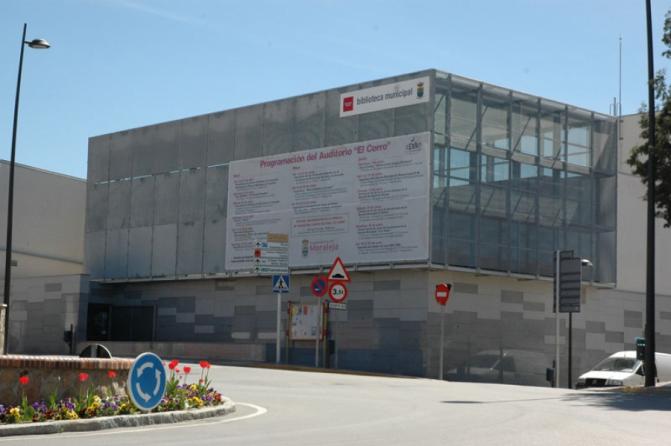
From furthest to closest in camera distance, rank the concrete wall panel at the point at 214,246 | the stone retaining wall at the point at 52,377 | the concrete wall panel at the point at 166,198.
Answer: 1. the concrete wall panel at the point at 166,198
2. the concrete wall panel at the point at 214,246
3. the stone retaining wall at the point at 52,377

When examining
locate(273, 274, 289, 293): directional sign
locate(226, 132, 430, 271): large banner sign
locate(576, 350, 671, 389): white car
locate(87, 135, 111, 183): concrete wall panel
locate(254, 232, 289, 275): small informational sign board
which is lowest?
locate(576, 350, 671, 389): white car

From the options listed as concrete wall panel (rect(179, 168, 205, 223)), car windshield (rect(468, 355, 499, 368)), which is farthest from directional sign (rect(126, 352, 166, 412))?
concrete wall panel (rect(179, 168, 205, 223))

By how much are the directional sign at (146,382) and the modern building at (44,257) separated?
32.7m

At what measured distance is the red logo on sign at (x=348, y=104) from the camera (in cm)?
3991

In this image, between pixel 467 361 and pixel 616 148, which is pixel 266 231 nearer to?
pixel 467 361

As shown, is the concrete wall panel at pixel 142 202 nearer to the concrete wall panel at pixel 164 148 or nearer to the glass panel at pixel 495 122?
the concrete wall panel at pixel 164 148

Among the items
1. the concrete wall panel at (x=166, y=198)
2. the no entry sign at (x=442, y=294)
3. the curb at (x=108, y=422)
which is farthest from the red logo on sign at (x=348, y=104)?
the curb at (x=108, y=422)

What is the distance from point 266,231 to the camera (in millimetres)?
42125

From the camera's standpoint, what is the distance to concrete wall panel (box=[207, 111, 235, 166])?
145 feet

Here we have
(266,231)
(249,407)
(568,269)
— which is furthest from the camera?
(266,231)

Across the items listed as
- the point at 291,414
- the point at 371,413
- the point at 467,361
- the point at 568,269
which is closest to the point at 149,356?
the point at 291,414

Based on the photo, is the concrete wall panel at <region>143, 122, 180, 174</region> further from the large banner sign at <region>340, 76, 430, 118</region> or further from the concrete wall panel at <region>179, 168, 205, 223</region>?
the large banner sign at <region>340, 76, 430, 118</region>

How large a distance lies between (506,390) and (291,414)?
1039cm

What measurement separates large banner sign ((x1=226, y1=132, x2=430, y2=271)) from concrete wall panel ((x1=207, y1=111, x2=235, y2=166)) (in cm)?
82
